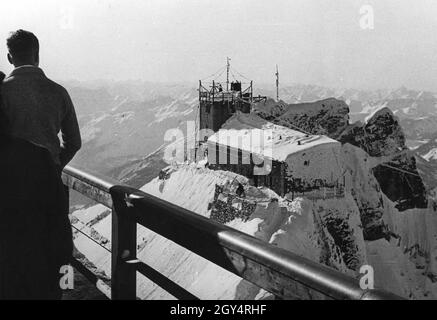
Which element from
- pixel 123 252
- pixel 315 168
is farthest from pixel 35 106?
pixel 315 168

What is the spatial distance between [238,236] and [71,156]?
5.30 ft

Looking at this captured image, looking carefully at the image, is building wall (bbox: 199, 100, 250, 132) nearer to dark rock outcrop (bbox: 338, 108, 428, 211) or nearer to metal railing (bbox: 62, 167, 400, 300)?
dark rock outcrop (bbox: 338, 108, 428, 211)

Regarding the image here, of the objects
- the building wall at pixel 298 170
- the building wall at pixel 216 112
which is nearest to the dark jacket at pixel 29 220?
the building wall at pixel 298 170

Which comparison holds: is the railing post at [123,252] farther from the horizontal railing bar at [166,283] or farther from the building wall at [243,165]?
the building wall at [243,165]

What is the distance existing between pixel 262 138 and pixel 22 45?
31.3m

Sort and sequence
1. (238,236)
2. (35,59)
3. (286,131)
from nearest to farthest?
(238,236)
(35,59)
(286,131)

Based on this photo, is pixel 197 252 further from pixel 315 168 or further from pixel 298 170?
pixel 315 168

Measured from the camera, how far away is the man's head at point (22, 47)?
11.1ft

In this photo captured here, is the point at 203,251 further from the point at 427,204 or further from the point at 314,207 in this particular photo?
the point at 427,204

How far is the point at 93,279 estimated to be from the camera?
3.79 metres

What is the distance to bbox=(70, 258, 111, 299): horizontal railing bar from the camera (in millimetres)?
3569

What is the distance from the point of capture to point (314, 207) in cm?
3156

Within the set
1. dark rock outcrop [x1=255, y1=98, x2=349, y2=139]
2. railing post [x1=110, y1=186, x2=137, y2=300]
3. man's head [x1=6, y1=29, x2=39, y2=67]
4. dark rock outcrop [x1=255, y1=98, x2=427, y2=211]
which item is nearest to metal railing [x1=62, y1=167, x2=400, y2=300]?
railing post [x1=110, y1=186, x2=137, y2=300]
